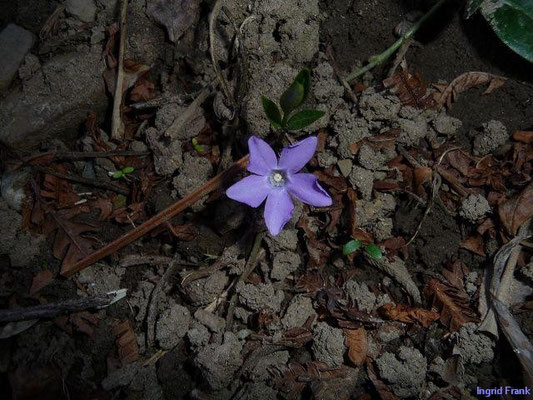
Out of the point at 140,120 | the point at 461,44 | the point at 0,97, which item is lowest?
the point at 0,97

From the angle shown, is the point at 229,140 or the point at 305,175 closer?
the point at 305,175

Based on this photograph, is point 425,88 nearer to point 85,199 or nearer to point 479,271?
point 479,271

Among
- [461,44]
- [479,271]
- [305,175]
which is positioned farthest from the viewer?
[461,44]

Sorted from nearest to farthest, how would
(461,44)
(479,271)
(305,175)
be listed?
(305,175) < (479,271) < (461,44)

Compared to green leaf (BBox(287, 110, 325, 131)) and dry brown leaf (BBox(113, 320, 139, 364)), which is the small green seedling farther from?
green leaf (BBox(287, 110, 325, 131))

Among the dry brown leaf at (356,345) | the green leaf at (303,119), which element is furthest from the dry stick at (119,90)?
the dry brown leaf at (356,345)

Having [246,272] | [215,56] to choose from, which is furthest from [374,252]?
[215,56]

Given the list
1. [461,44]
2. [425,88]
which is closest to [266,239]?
[425,88]

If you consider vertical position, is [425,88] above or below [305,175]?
above
